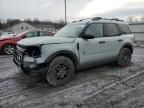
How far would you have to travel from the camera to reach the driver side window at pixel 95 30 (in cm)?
532

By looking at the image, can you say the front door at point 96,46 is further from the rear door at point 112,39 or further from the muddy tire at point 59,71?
the muddy tire at point 59,71

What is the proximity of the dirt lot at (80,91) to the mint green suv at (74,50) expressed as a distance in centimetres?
39

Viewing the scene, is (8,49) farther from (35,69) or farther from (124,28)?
(124,28)

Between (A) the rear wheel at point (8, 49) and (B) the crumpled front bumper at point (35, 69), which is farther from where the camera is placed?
(A) the rear wheel at point (8, 49)

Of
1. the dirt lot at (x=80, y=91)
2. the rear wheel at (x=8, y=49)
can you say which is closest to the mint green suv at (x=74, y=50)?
the dirt lot at (x=80, y=91)

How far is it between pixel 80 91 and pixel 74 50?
3.90 ft

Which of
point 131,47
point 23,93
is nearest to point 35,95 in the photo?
point 23,93

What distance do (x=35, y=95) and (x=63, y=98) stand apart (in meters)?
0.69

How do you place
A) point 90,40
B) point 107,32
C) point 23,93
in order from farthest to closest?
1. point 107,32
2. point 90,40
3. point 23,93

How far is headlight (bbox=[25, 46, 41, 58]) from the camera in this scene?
166 inches

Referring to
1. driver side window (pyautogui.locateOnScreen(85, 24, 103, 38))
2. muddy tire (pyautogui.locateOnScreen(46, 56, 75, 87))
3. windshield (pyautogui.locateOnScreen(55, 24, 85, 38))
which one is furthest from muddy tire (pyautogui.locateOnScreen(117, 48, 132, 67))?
muddy tire (pyautogui.locateOnScreen(46, 56, 75, 87))

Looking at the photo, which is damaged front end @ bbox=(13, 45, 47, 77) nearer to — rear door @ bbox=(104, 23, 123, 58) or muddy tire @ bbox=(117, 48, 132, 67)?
rear door @ bbox=(104, 23, 123, 58)

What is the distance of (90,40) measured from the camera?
17.0 ft

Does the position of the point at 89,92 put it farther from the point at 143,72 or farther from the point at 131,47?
the point at 131,47
